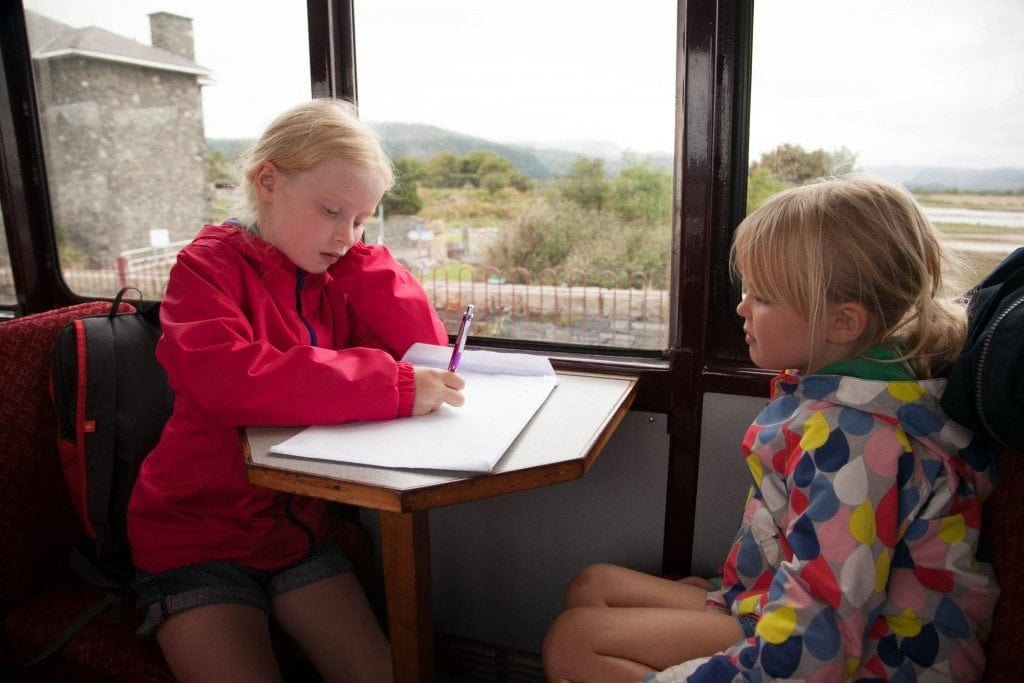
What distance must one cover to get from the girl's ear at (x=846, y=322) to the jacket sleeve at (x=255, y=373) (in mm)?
819

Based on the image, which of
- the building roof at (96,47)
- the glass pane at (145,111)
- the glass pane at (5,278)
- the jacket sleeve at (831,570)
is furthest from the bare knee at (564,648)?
the glass pane at (5,278)

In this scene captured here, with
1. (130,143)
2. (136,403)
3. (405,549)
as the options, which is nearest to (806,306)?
(405,549)

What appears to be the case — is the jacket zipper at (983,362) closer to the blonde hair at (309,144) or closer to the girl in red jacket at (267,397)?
the girl in red jacket at (267,397)

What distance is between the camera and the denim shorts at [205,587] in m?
1.52

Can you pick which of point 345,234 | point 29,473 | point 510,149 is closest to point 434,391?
point 345,234

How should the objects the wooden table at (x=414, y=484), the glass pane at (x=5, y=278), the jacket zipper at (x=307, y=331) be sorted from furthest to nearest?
the glass pane at (x=5, y=278) → the jacket zipper at (x=307, y=331) → the wooden table at (x=414, y=484)

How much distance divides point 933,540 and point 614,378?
0.91m

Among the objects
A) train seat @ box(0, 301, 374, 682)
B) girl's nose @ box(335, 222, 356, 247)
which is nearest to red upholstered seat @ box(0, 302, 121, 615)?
train seat @ box(0, 301, 374, 682)

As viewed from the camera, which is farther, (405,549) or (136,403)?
(136,403)

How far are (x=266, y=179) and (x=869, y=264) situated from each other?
4.10 feet

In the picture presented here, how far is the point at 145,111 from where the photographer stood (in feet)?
8.54

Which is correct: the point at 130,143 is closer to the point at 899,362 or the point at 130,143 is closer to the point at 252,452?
the point at 252,452

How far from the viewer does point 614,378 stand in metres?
1.91

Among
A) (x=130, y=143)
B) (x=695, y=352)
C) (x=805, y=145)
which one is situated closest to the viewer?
(x=805, y=145)
